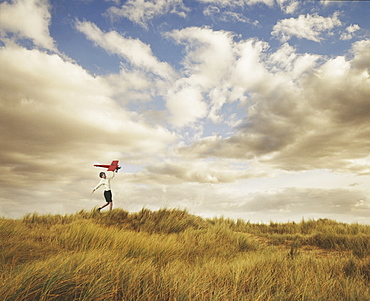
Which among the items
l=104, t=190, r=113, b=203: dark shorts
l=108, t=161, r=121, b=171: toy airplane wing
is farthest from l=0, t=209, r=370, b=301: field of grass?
l=108, t=161, r=121, b=171: toy airplane wing

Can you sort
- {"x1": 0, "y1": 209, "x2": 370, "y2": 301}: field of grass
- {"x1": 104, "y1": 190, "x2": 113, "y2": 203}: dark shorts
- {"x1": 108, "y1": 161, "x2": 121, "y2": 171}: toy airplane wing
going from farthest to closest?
1. {"x1": 108, "y1": 161, "x2": 121, "y2": 171}: toy airplane wing
2. {"x1": 104, "y1": 190, "x2": 113, "y2": 203}: dark shorts
3. {"x1": 0, "y1": 209, "x2": 370, "y2": 301}: field of grass

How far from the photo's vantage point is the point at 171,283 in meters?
3.01

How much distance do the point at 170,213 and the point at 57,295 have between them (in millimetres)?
8592

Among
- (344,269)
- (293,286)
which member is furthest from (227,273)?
(344,269)

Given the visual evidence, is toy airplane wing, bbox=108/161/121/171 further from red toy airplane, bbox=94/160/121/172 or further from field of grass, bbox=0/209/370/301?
field of grass, bbox=0/209/370/301

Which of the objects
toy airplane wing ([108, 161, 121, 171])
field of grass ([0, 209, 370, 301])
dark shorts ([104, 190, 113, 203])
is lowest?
field of grass ([0, 209, 370, 301])

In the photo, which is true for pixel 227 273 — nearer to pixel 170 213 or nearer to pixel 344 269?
pixel 344 269

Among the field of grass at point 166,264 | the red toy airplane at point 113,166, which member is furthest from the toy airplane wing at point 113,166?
the field of grass at point 166,264

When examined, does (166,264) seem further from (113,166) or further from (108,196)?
(113,166)

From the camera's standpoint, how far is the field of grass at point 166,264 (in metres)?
2.71

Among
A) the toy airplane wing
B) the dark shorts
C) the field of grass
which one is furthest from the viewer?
the toy airplane wing

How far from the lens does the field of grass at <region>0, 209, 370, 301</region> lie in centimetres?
271

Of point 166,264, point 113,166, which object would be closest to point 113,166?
point 113,166

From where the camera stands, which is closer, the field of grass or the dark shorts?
the field of grass
